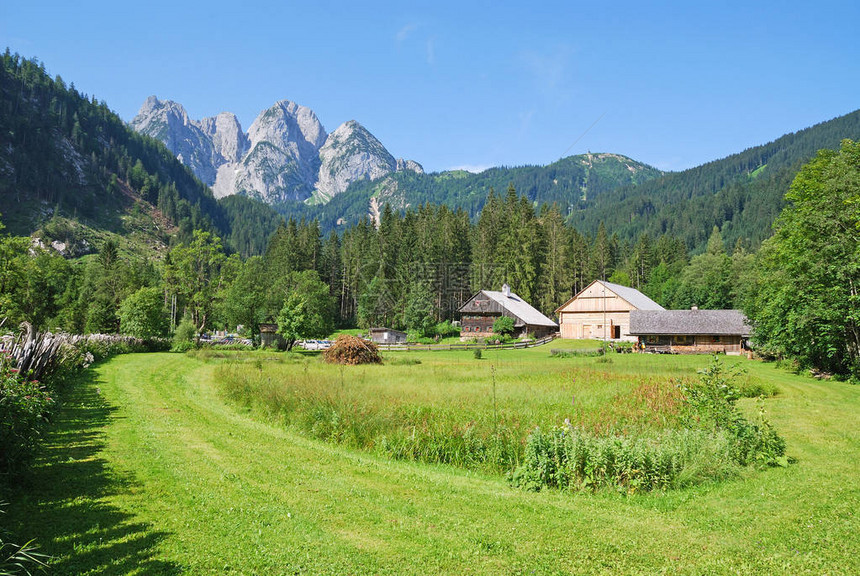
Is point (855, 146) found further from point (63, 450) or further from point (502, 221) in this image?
point (502, 221)

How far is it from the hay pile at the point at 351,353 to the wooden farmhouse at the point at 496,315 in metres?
35.4

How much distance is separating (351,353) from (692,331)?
41.4 metres

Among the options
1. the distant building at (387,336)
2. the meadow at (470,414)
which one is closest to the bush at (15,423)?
the meadow at (470,414)

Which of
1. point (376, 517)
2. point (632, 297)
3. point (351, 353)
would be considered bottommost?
point (376, 517)

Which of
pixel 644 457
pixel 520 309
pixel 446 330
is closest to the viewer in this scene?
pixel 644 457

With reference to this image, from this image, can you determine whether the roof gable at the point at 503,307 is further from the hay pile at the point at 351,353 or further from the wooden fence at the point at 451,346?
the hay pile at the point at 351,353

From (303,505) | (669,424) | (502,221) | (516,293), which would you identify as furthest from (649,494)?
(502,221)

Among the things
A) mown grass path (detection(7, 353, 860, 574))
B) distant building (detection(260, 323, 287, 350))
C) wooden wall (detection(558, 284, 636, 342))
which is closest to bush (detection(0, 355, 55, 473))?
mown grass path (detection(7, 353, 860, 574))

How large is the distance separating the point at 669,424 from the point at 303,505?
31.8 feet

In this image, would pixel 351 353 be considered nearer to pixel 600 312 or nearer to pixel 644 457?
pixel 644 457

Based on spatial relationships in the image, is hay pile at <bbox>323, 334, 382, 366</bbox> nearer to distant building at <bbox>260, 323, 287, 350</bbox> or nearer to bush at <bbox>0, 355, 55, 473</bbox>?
distant building at <bbox>260, 323, 287, 350</bbox>

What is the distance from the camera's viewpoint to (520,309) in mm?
67875

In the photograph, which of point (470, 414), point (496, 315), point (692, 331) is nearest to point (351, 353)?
point (470, 414)

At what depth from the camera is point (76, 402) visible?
1459 cm
